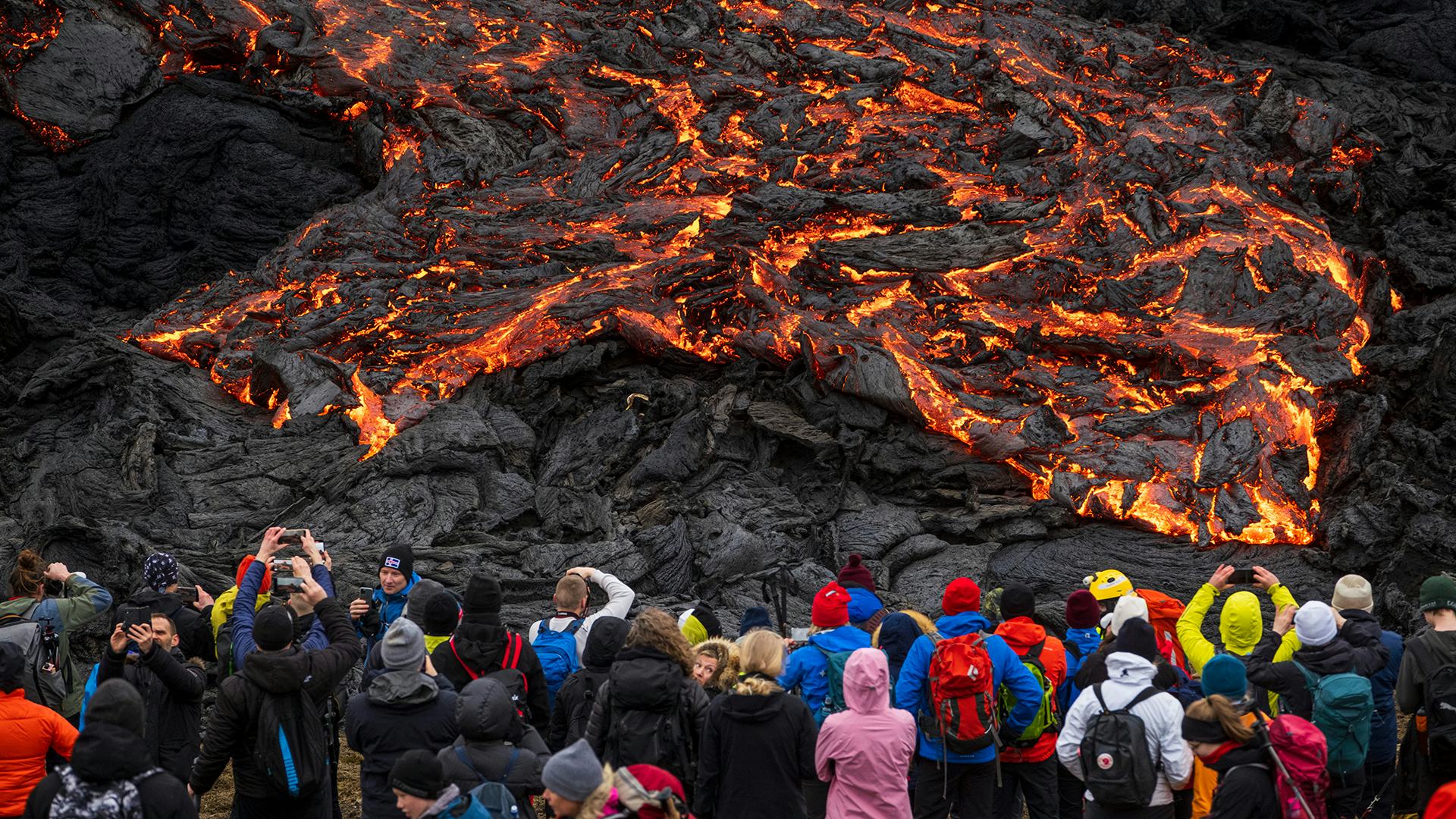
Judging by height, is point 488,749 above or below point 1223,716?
below

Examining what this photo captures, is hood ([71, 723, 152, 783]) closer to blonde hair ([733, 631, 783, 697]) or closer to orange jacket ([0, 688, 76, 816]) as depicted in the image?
orange jacket ([0, 688, 76, 816])

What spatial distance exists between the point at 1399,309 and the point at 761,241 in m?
12.0

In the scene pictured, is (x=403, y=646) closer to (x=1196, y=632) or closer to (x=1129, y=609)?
(x=1129, y=609)

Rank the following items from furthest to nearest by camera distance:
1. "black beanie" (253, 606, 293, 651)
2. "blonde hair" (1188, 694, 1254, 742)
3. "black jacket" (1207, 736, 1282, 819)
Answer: "black beanie" (253, 606, 293, 651)
"blonde hair" (1188, 694, 1254, 742)
"black jacket" (1207, 736, 1282, 819)

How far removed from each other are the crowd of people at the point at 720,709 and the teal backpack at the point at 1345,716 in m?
0.02

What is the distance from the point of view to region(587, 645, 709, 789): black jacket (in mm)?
7887

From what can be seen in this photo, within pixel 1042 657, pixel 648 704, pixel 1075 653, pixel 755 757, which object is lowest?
pixel 1075 653

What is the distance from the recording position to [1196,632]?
10227mm

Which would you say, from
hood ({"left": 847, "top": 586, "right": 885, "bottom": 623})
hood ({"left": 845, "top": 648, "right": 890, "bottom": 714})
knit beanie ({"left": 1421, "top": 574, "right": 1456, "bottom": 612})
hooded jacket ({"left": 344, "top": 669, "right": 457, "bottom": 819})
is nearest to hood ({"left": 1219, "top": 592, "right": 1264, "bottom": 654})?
knit beanie ({"left": 1421, "top": 574, "right": 1456, "bottom": 612})

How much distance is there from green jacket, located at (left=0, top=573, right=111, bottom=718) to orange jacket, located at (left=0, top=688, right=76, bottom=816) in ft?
9.36

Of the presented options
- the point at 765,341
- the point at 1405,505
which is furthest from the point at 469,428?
the point at 1405,505

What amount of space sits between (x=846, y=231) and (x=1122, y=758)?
17736 millimetres

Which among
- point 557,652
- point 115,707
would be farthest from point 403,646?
point 557,652

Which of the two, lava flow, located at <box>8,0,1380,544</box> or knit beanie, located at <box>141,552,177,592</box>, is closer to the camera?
knit beanie, located at <box>141,552,177,592</box>
